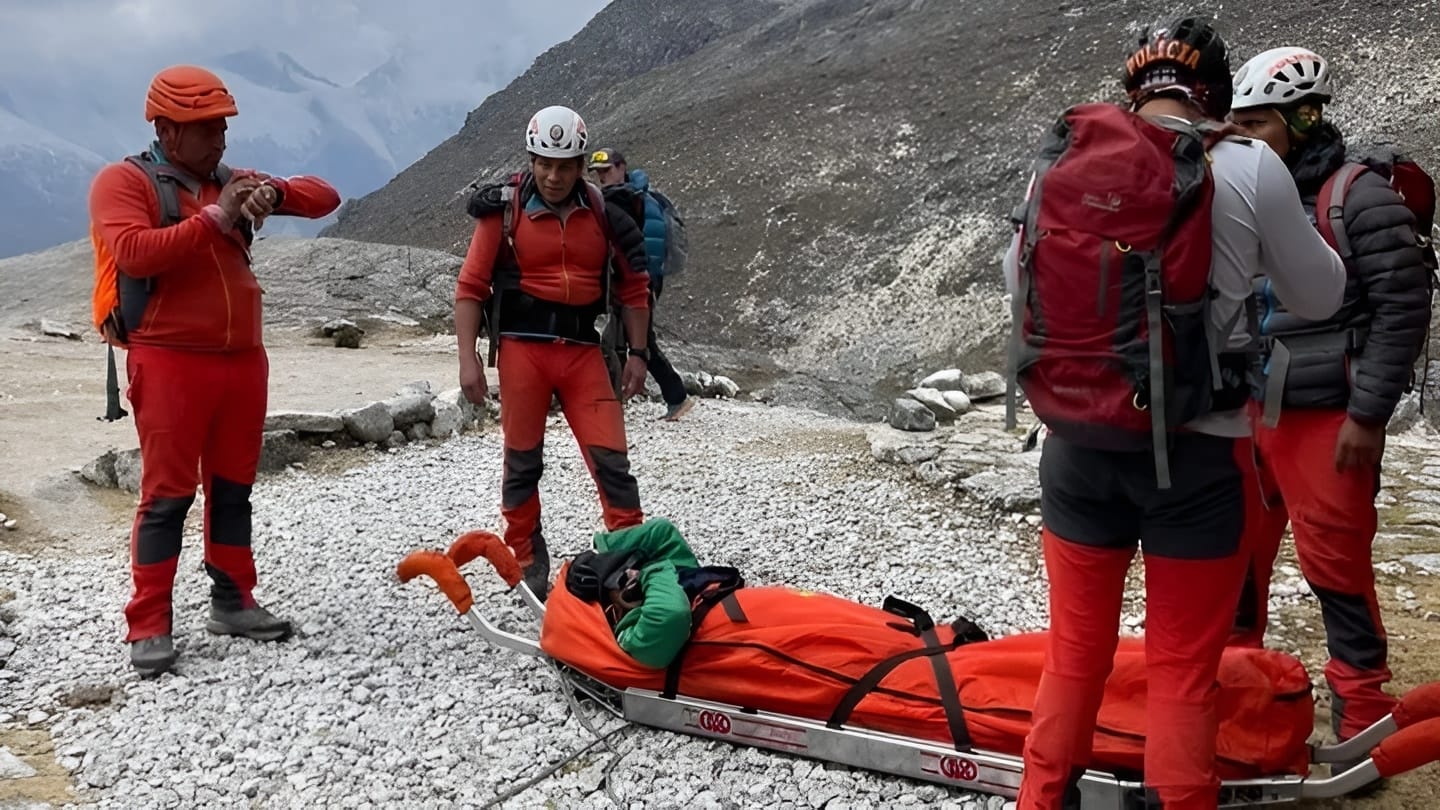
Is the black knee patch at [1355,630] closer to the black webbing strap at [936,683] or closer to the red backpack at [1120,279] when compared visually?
the black webbing strap at [936,683]

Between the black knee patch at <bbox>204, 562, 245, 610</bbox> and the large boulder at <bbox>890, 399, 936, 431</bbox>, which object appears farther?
→ the large boulder at <bbox>890, 399, 936, 431</bbox>

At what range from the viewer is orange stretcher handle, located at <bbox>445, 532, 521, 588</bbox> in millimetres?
4781

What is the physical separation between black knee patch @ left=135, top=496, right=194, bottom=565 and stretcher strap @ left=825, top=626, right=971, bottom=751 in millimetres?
3181

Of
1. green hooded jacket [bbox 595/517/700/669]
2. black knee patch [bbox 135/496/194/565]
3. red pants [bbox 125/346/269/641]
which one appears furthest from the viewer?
black knee patch [bbox 135/496/194/565]

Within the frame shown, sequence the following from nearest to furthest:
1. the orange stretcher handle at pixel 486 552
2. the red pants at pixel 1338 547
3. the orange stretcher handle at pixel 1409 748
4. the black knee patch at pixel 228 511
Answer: the orange stretcher handle at pixel 1409 748
the red pants at pixel 1338 547
the orange stretcher handle at pixel 486 552
the black knee patch at pixel 228 511

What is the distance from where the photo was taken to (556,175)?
5.15m

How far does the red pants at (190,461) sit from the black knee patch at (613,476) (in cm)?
169

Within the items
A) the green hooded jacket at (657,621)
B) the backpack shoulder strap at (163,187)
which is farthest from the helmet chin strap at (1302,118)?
the backpack shoulder strap at (163,187)

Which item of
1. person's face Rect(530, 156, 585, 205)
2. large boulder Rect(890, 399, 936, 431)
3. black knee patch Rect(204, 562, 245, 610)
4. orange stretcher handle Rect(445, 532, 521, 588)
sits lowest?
black knee patch Rect(204, 562, 245, 610)

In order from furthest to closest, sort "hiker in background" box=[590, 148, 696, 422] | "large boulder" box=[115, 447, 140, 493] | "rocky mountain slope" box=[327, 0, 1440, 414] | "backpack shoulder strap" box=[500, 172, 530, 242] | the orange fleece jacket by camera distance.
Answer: "rocky mountain slope" box=[327, 0, 1440, 414] → "hiker in background" box=[590, 148, 696, 422] → "large boulder" box=[115, 447, 140, 493] → "backpack shoulder strap" box=[500, 172, 530, 242] → the orange fleece jacket

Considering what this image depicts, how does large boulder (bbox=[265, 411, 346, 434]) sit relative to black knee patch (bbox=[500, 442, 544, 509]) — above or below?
below

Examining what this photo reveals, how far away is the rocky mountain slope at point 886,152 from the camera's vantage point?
26.0m

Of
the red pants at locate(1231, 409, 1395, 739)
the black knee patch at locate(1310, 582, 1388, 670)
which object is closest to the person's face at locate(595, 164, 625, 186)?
the red pants at locate(1231, 409, 1395, 739)

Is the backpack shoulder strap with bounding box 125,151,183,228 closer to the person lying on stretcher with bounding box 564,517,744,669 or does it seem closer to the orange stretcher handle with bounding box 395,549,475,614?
the orange stretcher handle with bounding box 395,549,475,614
